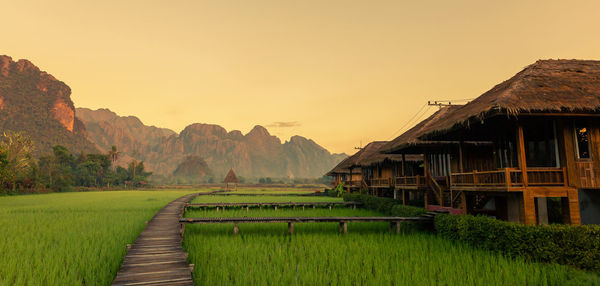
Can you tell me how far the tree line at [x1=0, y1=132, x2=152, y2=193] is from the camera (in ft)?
133

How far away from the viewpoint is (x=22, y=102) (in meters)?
122

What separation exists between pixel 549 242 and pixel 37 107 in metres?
159

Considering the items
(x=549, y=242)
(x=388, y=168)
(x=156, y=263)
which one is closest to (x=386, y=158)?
(x=388, y=168)

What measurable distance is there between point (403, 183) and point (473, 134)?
5.58 m

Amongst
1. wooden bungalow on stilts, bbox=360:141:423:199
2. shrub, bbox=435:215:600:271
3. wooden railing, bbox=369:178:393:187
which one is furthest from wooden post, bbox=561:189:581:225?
wooden railing, bbox=369:178:393:187

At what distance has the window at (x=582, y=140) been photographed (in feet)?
32.2

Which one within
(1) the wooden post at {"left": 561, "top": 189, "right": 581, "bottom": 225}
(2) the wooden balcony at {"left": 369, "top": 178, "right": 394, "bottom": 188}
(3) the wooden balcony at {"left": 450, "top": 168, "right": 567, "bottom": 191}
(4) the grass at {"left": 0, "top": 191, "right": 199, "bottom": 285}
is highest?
(3) the wooden balcony at {"left": 450, "top": 168, "right": 567, "bottom": 191}

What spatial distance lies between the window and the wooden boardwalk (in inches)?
456

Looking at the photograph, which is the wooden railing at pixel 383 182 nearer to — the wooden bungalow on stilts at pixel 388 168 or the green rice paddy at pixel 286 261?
the wooden bungalow on stilts at pixel 388 168

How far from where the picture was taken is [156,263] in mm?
7203

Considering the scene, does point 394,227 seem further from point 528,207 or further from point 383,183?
point 383,183

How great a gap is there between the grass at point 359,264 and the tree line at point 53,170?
36508 mm

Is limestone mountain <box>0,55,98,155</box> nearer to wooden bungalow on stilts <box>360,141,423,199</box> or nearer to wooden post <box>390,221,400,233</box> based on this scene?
wooden bungalow on stilts <box>360,141,423,199</box>

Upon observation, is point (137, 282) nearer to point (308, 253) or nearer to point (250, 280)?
point (250, 280)
